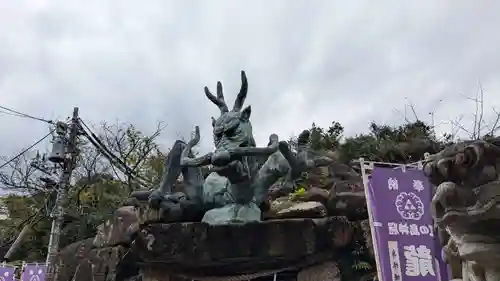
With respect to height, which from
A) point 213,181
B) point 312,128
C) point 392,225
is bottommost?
point 392,225

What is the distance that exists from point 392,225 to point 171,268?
3.57 m

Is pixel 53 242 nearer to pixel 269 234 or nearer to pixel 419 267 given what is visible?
pixel 269 234

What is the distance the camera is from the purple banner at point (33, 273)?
11.4 meters

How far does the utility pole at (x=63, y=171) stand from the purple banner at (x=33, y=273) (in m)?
Result: 0.28

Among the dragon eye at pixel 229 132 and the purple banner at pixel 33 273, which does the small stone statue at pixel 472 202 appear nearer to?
the dragon eye at pixel 229 132

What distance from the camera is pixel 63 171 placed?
40.5 feet

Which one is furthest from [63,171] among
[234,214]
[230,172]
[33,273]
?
[230,172]

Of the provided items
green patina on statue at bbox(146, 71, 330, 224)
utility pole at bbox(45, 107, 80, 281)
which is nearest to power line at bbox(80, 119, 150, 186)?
utility pole at bbox(45, 107, 80, 281)

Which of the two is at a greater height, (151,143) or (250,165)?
(151,143)

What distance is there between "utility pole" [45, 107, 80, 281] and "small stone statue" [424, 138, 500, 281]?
9.52 m

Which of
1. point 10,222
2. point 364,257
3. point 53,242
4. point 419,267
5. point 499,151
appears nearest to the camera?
point 499,151

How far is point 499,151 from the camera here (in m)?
3.24

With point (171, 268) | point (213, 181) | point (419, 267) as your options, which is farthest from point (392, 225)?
point (171, 268)

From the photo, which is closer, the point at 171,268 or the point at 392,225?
the point at 392,225
